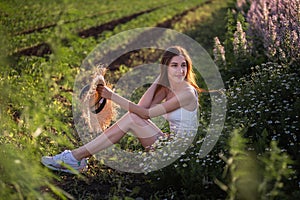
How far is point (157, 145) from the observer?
179 inches

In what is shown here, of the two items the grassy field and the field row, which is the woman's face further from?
the field row

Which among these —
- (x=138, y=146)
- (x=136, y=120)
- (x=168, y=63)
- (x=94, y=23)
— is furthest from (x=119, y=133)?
(x=94, y=23)

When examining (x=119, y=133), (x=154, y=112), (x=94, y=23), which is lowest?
(x=119, y=133)

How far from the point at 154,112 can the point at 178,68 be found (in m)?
0.58

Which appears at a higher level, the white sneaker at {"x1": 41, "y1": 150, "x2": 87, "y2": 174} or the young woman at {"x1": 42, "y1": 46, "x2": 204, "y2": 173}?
the young woman at {"x1": 42, "y1": 46, "x2": 204, "y2": 173}

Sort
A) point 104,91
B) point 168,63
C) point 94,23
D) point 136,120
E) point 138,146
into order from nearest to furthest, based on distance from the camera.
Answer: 1. point 104,91
2. point 136,120
3. point 168,63
4. point 138,146
5. point 94,23

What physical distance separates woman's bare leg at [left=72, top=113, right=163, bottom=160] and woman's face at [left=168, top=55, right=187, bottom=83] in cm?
60

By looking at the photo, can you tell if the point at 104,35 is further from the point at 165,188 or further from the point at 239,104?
the point at 165,188

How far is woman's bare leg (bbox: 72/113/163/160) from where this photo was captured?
15.8 feet

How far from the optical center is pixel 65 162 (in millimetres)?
4758

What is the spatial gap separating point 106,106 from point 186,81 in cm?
91

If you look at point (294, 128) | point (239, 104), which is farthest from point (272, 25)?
point (294, 128)

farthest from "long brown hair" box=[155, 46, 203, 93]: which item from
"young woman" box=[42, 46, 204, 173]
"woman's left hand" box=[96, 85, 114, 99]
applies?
"woman's left hand" box=[96, 85, 114, 99]

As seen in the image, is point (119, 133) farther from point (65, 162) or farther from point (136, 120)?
point (65, 162)
